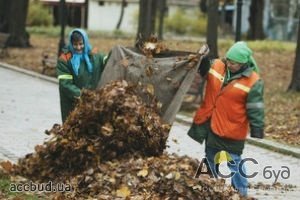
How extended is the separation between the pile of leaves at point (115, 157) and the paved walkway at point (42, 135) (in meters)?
1.00

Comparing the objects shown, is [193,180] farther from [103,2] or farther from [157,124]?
[103,2]

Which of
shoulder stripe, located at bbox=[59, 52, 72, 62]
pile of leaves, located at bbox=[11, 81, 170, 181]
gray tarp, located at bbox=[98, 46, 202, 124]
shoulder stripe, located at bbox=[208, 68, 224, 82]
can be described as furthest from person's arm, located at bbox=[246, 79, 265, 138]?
shoulder stripe, located at bbox=[59, 52, 72, 62]

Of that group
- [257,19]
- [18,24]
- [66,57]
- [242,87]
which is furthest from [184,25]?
[242,87]

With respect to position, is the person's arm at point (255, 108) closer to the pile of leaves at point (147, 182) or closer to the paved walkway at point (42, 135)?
the pile of leaves at point (147, 182)

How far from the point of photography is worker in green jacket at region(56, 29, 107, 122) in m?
8.58

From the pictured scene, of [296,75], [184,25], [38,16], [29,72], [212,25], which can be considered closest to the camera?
[296,75]

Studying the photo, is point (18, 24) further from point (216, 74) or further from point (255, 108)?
point (255, 108)

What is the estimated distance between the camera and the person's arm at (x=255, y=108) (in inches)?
288

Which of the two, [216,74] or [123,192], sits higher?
[216,74]

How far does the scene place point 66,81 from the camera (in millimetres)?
8594

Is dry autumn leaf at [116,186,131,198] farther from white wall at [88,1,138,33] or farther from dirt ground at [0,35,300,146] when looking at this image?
white wall at [88,1,138,33]

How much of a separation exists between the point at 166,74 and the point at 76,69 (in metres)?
1.15

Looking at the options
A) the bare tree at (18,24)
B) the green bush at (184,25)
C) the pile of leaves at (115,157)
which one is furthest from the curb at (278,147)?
the green bush at (184,25)

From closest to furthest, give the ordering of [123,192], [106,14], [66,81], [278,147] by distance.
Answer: [123,192] → [66,81] → [278,147] → [106,14]
